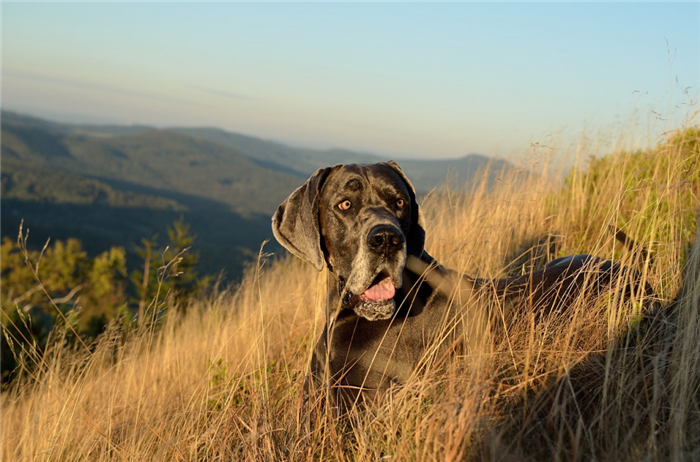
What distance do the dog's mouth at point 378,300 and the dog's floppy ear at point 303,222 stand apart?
32cm

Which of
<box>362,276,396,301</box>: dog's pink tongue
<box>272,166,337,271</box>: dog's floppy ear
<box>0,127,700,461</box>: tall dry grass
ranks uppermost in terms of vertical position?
<box>272,166,337,271</box>: dog's floppy ear

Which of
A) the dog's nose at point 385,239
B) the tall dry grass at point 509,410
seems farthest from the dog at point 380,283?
the tall dry grass at point 509,410

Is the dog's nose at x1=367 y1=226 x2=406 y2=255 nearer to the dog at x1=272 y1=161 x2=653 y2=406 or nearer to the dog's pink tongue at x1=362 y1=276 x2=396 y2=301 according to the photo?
the dog at x1=272 y1=161 x2=653 y2=406

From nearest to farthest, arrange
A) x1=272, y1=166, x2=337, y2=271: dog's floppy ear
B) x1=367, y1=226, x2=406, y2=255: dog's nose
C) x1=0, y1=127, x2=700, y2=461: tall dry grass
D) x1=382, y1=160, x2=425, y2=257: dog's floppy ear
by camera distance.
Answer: x1=0, y1=127, x2=700, y2=461: tall dry grass, x1=367, y1=226, x2=406, y2=255: dog's nose, x1=272, y1=166, x2=337, y2=271: dog's floppy ear, x1=382, y1=160, x2=425, y2=257: dog's floppy ear

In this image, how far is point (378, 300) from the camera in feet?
9.32

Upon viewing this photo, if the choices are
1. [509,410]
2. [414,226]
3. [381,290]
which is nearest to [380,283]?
[381,290]

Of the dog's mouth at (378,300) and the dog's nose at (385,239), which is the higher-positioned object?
the dog's nose at (385,239)

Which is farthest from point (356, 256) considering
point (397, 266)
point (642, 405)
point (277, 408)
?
point (642, 405)

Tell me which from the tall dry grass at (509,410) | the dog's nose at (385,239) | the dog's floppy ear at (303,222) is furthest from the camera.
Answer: the dog's floppy ear at (303,222)

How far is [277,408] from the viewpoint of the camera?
9.52 ft

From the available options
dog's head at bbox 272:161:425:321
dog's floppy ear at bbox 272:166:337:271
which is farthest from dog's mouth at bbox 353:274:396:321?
dog's floppy ear at bbox 272:166:337:271

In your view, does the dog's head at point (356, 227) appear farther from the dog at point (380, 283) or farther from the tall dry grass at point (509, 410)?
the tall dry grass at point (509, 410)

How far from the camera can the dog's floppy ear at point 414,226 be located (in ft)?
10.7

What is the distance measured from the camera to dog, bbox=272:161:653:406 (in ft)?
9.18
